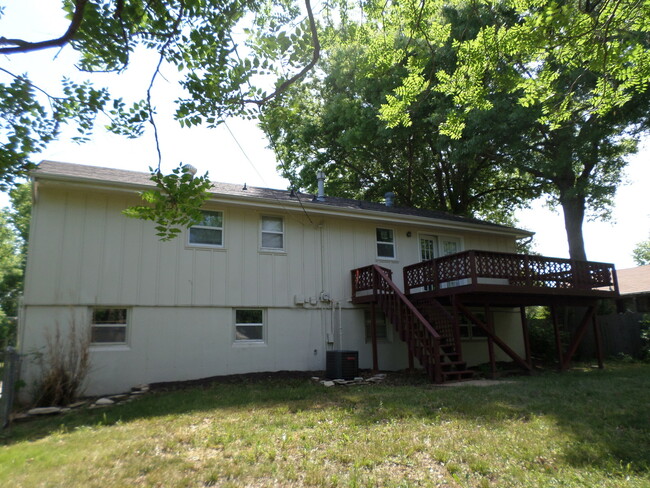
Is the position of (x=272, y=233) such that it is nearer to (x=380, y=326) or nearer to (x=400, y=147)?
(x=380, y=326)

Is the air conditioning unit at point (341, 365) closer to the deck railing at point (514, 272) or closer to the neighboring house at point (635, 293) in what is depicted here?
the deck railing at point (514, 272)

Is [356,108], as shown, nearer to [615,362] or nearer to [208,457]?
[615,362]

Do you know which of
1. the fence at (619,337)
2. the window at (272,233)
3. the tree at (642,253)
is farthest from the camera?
the tree at (642,253)

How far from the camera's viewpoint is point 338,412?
6.39m

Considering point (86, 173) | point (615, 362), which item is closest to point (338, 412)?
point (86, 173)

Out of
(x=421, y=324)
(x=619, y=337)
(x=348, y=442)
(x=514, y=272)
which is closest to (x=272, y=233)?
(x=421, y=324)

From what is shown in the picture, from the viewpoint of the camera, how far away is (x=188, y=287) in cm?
1062

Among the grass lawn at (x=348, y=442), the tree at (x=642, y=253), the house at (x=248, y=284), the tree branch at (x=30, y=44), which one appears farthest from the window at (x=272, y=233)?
the tree at (x=642, y=253)

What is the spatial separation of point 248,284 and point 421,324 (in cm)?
440

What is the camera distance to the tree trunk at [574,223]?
17234mm

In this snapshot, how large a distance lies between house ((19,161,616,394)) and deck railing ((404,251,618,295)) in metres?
0.04

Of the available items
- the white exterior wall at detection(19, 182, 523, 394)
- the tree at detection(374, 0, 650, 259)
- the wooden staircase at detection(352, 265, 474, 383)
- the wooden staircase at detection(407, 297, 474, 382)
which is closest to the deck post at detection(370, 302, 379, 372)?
the wooden staircase at detection(352, 265, 474, 383)

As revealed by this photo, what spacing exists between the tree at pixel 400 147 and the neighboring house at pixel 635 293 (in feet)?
20.4

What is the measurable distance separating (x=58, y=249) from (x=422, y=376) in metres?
8.65
